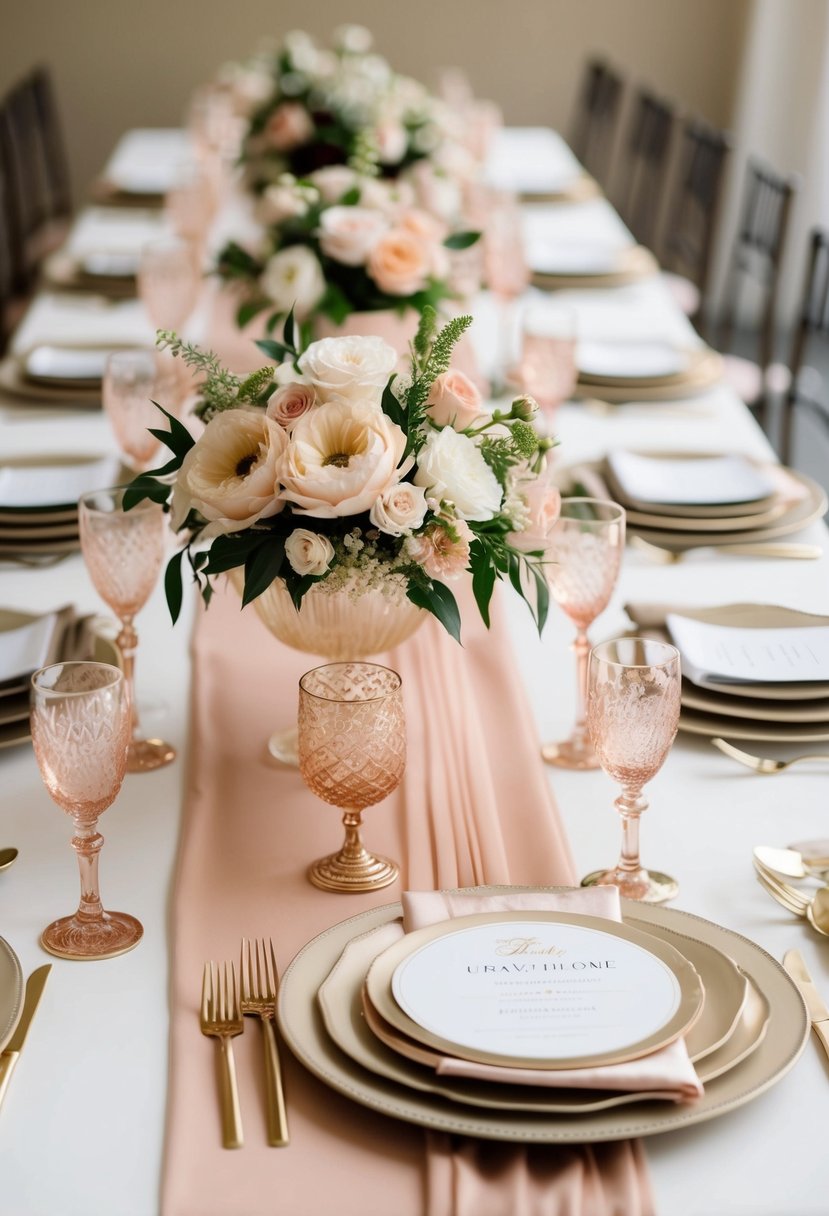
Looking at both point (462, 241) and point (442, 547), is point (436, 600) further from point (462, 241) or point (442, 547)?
point (462, 241)

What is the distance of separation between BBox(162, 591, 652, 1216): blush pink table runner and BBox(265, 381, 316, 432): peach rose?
35cm

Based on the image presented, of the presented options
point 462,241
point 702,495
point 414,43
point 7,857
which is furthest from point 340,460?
point 414,43

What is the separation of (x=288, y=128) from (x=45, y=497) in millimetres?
1441

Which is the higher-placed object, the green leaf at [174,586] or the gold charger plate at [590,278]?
the green leaf at [174,586]

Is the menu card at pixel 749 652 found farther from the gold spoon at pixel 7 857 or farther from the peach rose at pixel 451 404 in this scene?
the gold spoon at pixel 7 857

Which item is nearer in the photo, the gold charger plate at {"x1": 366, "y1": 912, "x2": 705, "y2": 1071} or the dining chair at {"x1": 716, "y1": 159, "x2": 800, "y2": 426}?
the gold charger plate at {"x1": 366, "y1": 912, "x2": 705, "y2": 1071}

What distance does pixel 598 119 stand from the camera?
5508 mm

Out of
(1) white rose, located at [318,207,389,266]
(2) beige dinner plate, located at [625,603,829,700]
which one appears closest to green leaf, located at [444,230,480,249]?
(1) white rose, located at [318,207,389,266]

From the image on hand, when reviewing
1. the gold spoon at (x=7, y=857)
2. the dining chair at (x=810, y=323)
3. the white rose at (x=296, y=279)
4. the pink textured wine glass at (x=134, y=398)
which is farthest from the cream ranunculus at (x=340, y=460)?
the dining chair at (x=810, y=323)

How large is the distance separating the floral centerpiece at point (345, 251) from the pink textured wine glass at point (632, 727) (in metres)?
1.26

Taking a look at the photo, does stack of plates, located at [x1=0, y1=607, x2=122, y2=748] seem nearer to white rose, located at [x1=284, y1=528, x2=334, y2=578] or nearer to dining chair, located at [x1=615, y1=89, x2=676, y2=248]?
white rose, located at [x1=284, y1=528, x2=334, y2=578]

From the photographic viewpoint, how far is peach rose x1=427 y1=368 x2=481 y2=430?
1258 millimetres

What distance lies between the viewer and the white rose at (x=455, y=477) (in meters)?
1.20

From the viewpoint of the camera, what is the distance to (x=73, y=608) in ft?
5.18
